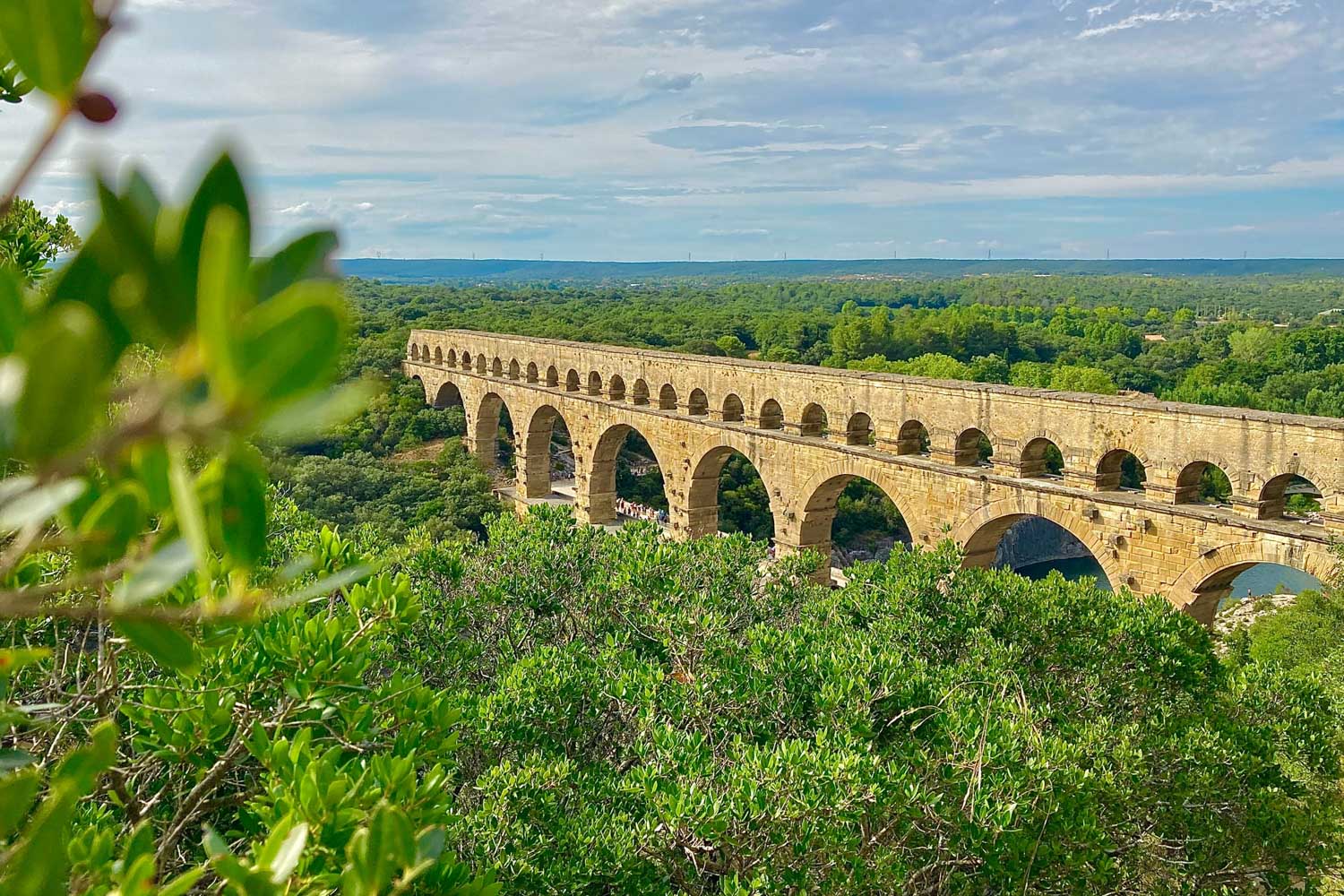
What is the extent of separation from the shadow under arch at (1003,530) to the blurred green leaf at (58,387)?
1181 centimetres

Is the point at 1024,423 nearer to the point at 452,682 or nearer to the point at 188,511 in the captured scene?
the point at 452,682

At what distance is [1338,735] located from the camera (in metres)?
7.89

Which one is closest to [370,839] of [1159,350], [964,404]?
[964,404]

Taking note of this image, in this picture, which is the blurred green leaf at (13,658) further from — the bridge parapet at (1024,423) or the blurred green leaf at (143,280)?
the bridge parapet at (1024,423)

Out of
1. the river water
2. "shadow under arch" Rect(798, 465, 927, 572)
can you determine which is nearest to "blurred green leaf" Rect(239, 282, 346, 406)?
"shadow under arch" Rect(798, 465, 927, 572)

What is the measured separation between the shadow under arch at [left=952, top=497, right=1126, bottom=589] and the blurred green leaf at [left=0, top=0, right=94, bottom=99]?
11801 mm

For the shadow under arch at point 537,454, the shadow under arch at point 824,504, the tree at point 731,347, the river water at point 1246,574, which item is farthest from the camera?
the tree at point 731,347

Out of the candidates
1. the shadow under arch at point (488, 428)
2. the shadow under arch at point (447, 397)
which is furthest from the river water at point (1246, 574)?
the shadow under arch at point (447, 397)

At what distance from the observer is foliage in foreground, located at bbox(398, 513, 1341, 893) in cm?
458

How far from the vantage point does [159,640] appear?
93cm

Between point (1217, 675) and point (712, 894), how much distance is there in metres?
5.24

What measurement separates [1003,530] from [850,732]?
9172 mm

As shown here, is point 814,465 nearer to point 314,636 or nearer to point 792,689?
point 792,689

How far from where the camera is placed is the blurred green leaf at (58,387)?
636mm
